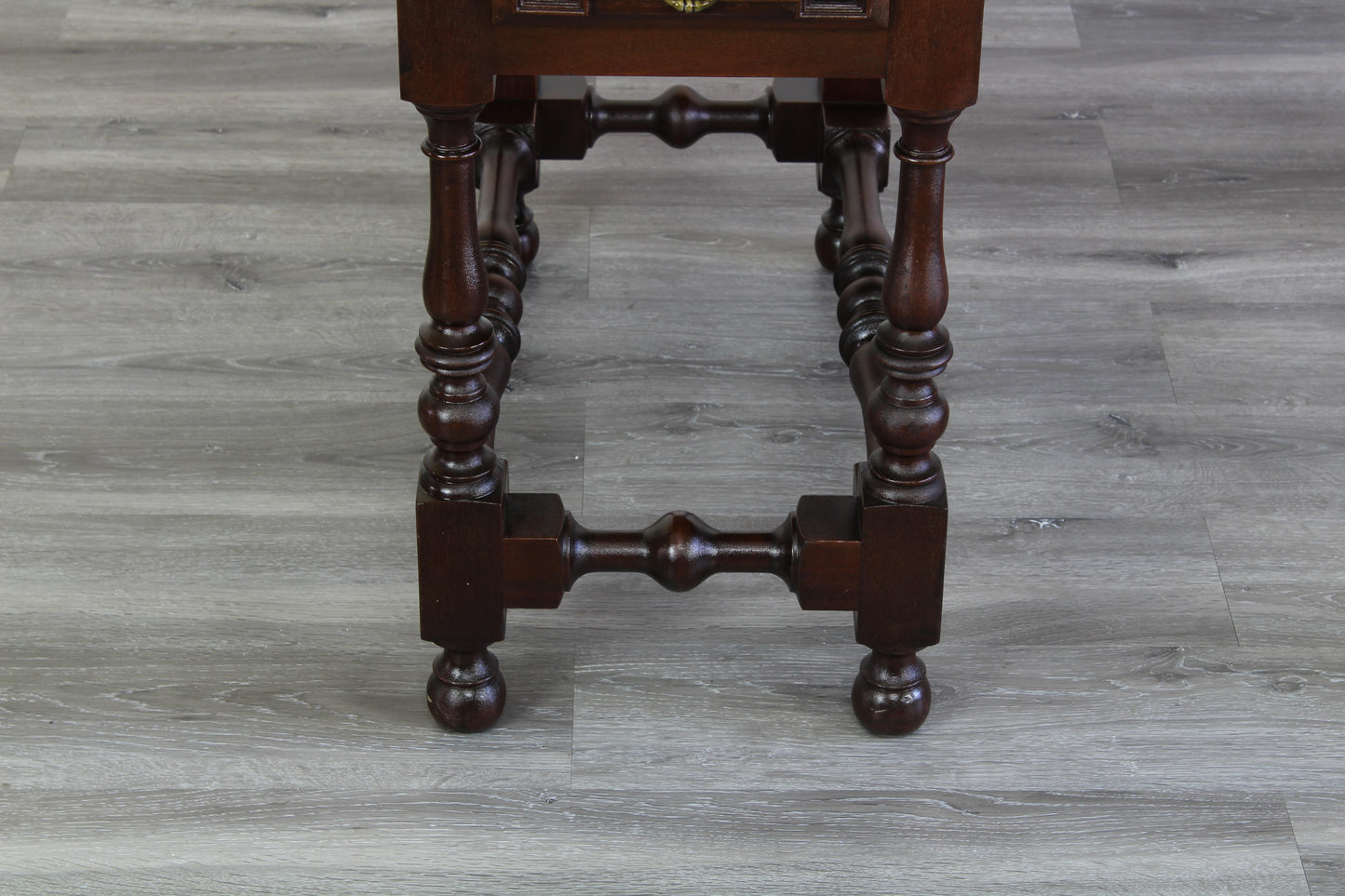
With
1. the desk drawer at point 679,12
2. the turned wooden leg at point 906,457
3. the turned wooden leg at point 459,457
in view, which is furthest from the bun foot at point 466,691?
the desk drawer at point 679,12

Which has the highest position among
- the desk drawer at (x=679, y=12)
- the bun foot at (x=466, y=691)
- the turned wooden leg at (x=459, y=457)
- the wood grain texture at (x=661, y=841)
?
the desk drawer at (x=679, y=12)

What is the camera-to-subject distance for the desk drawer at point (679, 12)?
0.92 meters

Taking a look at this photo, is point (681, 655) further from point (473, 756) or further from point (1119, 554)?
point (1119, 554)

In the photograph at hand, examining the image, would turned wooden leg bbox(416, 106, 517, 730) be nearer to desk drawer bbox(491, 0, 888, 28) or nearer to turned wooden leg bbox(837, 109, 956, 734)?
desk drawer bbox(491, 0, 888, 28)

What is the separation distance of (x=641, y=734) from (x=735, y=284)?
0.62 meters

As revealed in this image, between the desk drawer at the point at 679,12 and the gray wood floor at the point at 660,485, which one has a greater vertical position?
the desk drawer at the point at 679,12

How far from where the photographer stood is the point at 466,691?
116cm

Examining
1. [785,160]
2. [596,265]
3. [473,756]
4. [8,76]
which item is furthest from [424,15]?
[8,76]

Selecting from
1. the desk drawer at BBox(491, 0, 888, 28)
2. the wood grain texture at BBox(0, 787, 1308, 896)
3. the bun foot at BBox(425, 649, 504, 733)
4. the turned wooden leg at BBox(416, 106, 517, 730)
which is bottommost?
the wood grain texture at BBox(0, 787, 1308, 896)

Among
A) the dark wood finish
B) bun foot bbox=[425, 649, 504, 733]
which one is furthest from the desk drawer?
bun foot bbox=[425, 649, 504, 733]

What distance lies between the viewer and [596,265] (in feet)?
5.54

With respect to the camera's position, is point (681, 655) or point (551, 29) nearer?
point (551, 29)

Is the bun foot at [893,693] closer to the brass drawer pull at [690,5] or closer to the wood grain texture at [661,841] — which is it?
the wood grain texture at [661,841]

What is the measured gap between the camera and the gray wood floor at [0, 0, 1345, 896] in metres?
1.11
